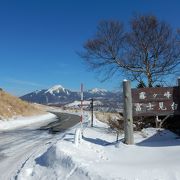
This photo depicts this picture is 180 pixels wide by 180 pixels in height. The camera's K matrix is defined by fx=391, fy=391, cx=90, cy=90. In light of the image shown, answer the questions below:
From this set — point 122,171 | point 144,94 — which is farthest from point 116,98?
point 122,171

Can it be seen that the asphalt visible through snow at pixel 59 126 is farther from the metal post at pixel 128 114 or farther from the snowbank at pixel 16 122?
the metal post at pixel 128 114

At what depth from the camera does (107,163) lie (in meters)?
9.67

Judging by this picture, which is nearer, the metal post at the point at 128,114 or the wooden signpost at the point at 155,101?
the metal post at the point at 128,114

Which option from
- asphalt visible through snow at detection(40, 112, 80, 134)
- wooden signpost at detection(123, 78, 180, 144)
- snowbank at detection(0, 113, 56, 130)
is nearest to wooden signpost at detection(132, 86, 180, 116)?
wooden signpost at detection(123, 78, 180, 144)

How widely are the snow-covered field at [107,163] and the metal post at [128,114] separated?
304mm

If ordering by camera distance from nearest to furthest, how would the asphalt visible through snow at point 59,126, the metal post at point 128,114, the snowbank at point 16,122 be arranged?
the metal post at point 128,114 < the asphalt visible through snow at point 59,126 < the snowbank at point 16,122

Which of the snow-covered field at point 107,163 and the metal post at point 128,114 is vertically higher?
the metal post at point 128,114

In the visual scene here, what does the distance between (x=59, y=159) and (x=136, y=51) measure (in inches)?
595

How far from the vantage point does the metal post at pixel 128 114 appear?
1288cm

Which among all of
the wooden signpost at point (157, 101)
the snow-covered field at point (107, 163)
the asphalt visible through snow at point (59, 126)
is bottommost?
the snow-covered field at point (107, 163)

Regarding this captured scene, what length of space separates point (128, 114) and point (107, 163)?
370 centimetres

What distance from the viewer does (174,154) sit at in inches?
399

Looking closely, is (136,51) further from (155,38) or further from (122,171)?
(122,171)

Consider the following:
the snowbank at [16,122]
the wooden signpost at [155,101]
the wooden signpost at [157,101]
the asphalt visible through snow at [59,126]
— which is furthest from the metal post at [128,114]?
the snowbank at [16,122]
